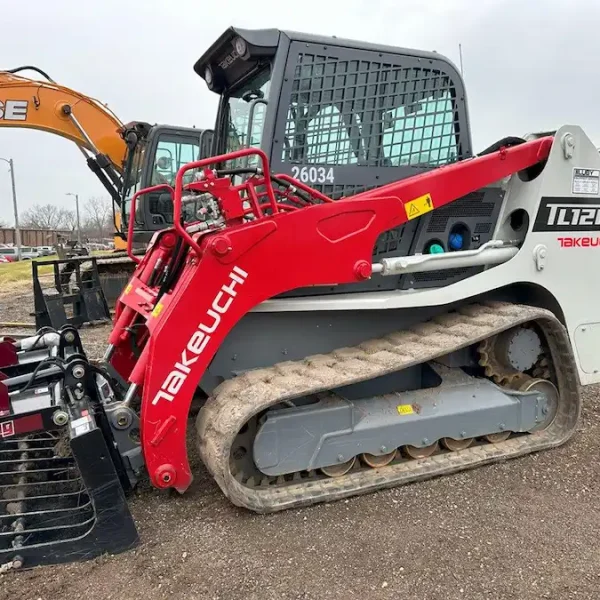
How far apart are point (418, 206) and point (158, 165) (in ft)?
21.8

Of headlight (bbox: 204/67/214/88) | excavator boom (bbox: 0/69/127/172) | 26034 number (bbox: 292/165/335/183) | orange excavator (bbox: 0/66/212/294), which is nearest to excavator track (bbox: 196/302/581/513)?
26034 number (bbox: 292/165/335/183)

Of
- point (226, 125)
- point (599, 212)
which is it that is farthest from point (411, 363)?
point (226, 125)

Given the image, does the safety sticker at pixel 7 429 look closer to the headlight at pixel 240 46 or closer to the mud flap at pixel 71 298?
the headlight at pixel 240 46

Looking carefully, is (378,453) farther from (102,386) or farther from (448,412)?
(102,386)

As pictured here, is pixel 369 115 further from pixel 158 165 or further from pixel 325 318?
pixel 158 165

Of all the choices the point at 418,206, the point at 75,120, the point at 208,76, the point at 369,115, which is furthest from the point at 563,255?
the point at 75,120

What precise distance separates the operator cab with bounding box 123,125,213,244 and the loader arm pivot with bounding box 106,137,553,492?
6119 mm

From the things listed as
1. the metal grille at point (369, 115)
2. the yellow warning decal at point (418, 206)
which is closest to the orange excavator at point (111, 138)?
the metal grille at point (369, 115)

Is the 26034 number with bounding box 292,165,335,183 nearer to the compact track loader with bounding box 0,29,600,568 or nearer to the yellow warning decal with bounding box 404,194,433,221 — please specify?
the compact track loader with bounding box 0,29,600,568

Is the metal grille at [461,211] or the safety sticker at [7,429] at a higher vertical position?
the metal grille at [461,211]

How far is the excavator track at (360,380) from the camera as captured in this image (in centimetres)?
303

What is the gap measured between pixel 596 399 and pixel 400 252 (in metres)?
2.36

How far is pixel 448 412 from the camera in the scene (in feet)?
11.7

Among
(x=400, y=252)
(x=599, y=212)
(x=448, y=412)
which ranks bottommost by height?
(x=448, y=412)
